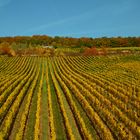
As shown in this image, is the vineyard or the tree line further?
the tree line

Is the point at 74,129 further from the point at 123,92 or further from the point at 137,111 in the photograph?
the point at 123,92

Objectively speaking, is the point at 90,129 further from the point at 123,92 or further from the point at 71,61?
the point at 71,61

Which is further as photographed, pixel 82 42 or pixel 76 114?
→ pixel 82 42

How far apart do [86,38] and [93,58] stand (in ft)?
324

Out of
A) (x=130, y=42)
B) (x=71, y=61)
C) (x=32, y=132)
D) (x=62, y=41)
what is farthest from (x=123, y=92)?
(x=62, y=41)

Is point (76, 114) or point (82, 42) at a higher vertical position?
point (82, 42)

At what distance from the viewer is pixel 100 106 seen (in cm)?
3200

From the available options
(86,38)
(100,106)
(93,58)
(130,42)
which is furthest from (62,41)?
(100,106)

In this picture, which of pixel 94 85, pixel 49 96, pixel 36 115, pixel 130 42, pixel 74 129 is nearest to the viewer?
pixel 74 129

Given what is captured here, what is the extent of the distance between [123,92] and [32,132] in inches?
636

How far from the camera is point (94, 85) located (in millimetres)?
44219

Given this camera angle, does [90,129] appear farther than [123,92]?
No

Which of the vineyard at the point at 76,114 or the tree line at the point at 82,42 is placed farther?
the tree line at the point at 82,42

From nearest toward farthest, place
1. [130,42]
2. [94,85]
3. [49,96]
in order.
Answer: [49,96] < [94,85] < [130,42]
